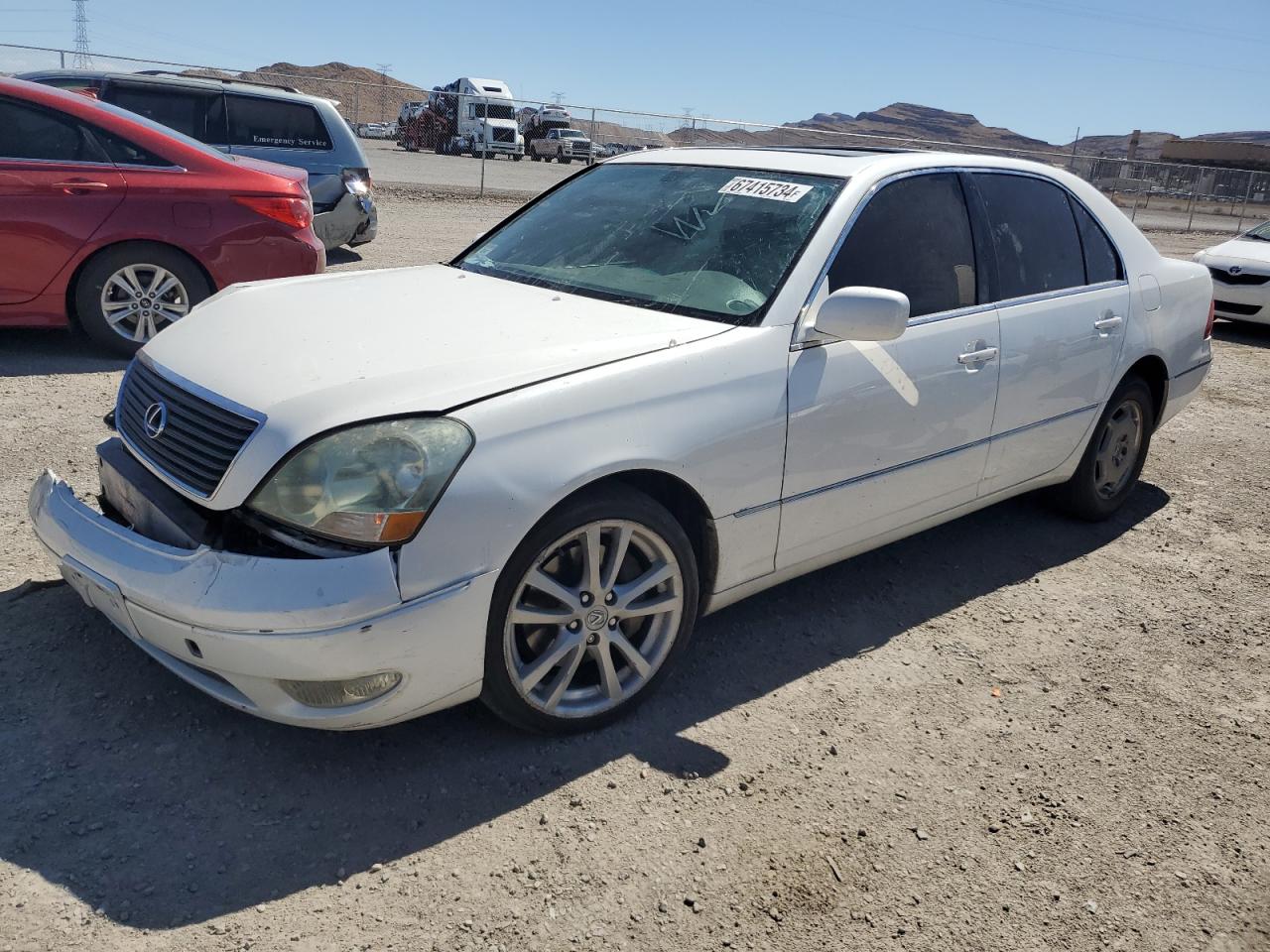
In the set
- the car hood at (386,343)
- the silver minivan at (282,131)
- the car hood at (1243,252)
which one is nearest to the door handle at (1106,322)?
the car hood at (386,343)

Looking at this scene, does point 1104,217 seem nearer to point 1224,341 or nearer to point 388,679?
point 388,679

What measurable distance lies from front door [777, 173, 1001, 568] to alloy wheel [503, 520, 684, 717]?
1.74 feet

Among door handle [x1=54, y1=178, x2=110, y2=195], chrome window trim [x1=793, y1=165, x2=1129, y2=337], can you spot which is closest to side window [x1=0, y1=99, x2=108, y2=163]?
door handle [x1=54, y1=178, x2=110, y2=195]

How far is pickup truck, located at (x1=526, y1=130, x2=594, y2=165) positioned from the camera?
3720 centimetres

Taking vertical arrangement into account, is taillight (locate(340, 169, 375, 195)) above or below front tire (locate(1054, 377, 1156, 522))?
above

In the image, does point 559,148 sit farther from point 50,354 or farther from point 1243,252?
point 50,354

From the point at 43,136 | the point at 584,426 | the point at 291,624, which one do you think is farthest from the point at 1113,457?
the point at 43,136

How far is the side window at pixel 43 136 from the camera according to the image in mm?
6113

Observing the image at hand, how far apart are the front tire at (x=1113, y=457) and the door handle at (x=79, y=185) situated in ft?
18.3

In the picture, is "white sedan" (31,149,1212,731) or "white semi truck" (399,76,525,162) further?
"white semi truck" (399,76,525,162)

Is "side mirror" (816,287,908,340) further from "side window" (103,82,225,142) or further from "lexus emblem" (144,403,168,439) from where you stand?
"side window" (103,82,225,142)

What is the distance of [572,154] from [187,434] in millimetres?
36069

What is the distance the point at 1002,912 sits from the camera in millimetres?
2570

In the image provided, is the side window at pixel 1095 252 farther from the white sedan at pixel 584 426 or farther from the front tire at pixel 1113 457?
the front tire at pixel 1113 457
